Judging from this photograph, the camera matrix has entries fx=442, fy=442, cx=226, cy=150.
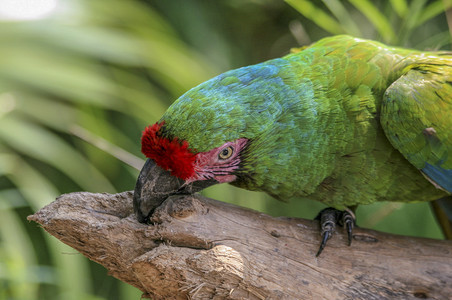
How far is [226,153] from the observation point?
135cm

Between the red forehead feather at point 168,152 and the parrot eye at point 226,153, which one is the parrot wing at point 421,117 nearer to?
the parrot eye at point 226,153

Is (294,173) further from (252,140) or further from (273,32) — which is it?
(273,32)

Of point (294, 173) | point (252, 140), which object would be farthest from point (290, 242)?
point (252, 140)

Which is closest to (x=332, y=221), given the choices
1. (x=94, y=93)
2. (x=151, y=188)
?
(x=151, y=188)

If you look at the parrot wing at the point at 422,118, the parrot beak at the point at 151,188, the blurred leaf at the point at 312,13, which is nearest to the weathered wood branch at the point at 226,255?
the parrot beak at the point at 151,188

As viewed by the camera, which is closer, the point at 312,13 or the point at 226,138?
the point at 226,138

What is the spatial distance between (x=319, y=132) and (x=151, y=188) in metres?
0.57

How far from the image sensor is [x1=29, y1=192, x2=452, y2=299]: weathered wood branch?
1256mm

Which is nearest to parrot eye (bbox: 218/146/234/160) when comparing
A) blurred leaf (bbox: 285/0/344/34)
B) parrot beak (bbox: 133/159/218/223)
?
parrot beak (bbox: 133/159/218/223)

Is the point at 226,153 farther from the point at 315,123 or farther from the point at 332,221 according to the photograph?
the point at 332,221

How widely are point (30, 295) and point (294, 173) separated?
1.50m

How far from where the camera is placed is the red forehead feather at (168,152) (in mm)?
1271

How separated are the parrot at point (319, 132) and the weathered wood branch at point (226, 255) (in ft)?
0.22

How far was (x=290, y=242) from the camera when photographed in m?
→ 1.49
